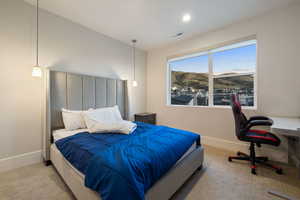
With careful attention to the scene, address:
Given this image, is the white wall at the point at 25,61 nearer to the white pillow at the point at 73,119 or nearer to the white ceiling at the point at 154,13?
the white ceiling at the point at 154,13

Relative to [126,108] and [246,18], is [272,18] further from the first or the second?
[126,108]

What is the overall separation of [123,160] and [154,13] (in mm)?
2558

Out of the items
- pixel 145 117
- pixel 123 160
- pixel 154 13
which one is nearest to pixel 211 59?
pixel 154 13

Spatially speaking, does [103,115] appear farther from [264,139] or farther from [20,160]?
[264,139]

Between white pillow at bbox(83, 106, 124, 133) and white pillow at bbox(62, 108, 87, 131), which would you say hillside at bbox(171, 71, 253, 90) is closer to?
white pillow at bbox(83, 106, 124, 133)

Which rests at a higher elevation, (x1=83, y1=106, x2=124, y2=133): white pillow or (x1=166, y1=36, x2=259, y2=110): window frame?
(x1=166, y1=36, x2=259, y2=110): window frame

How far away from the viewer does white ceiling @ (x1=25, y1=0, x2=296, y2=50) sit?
220 cm

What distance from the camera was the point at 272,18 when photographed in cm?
239

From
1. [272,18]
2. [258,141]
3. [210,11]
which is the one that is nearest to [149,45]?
[210,11]

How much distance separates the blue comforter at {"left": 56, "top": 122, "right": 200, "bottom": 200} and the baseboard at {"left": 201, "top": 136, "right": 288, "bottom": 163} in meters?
1.57

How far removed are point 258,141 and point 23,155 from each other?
3.74 metres

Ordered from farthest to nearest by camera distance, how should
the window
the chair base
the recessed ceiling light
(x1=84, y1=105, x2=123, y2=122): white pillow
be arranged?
the window → the recessed ceiling light → (x1=84, y1=105, x2=123, y2=122): white pillow → the chair base

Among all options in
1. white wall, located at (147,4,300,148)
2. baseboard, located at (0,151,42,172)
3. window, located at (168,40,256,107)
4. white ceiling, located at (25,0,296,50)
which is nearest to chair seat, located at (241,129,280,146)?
white wall, located at (147,4,300,148)

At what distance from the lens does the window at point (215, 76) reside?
2.80 m
